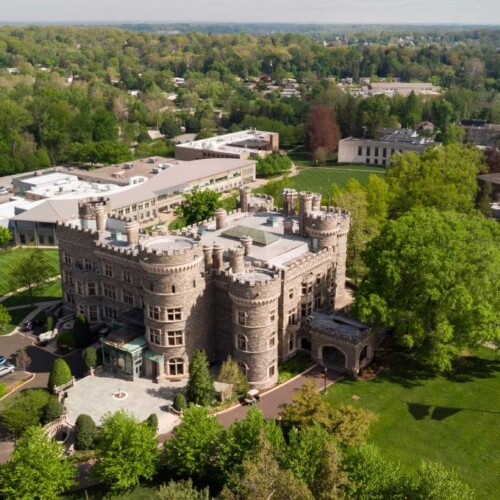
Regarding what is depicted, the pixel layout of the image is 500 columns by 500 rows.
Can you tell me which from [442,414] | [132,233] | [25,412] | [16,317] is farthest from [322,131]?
[25,412]

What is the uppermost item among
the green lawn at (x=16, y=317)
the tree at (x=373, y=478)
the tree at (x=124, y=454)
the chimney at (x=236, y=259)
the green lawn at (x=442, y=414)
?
the chimney at (x=236, y=259)

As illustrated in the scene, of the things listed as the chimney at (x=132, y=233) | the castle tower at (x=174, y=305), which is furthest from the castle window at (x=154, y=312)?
the chimney at (x=132, y=233)

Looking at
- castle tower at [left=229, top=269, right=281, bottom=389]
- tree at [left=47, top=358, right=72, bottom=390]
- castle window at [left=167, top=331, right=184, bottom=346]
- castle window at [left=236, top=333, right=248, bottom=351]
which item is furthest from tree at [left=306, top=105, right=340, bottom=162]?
tree at [left=47, top=358, right=72, bottom=390]

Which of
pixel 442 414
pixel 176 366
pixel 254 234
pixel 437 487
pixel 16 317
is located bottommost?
pixel 16 317

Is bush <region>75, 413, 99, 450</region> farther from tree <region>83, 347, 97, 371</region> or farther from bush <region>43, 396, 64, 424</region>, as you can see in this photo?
tree <region>83, 347, 97, 371</region>

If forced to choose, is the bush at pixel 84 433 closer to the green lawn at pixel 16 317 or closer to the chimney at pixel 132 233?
the chimney at pixel 132 233

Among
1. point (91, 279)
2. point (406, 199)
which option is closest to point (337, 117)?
point (406, 199)

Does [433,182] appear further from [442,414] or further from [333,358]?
[442,414]
